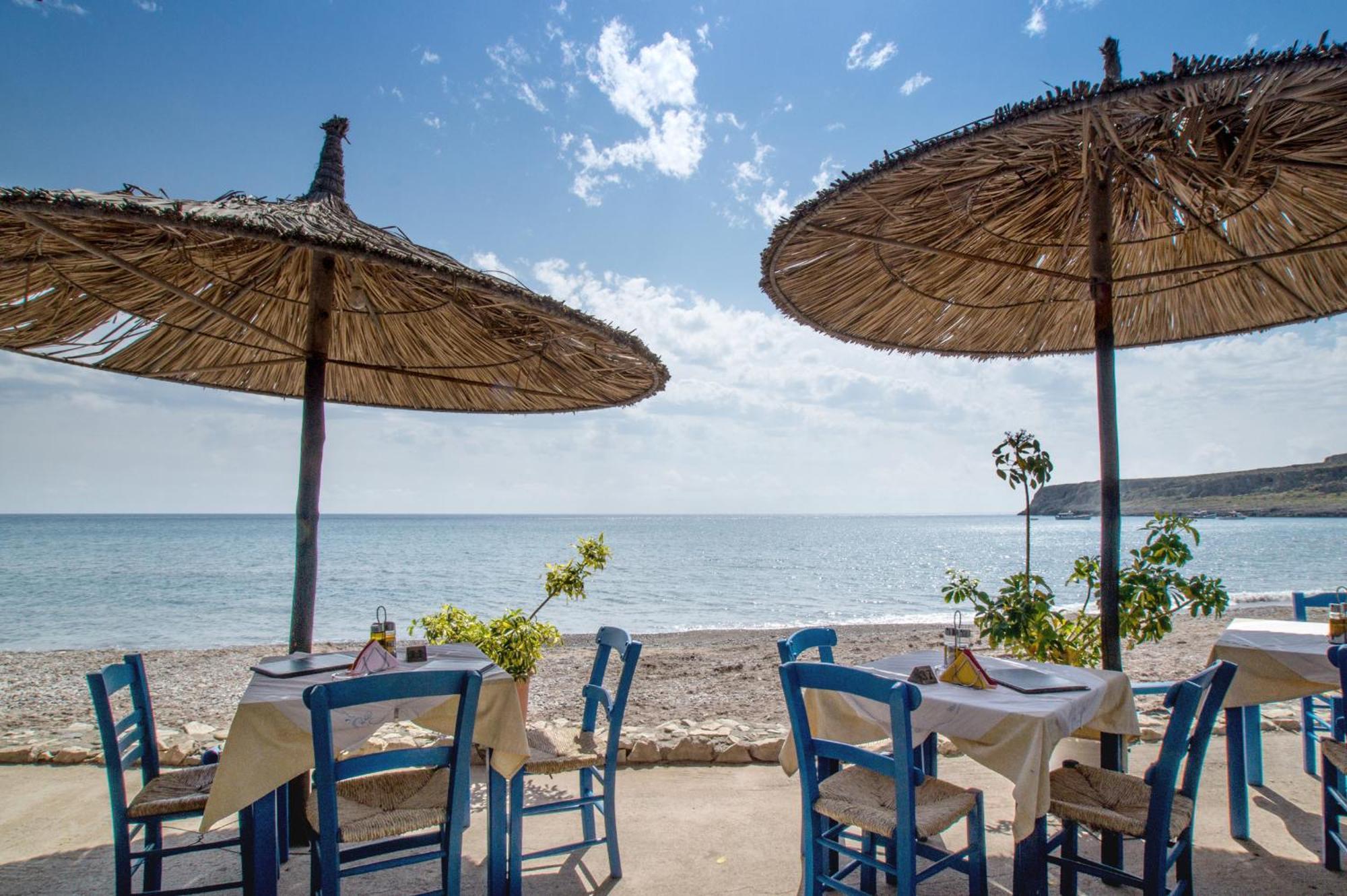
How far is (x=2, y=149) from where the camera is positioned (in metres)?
2.47

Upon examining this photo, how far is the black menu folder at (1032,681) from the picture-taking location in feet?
7.05

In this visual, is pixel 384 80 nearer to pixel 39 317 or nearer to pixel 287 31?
pixel 287 31

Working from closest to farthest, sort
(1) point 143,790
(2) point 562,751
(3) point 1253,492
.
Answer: (1) point 143,790 → (2) point 562,751 → (3) point 1253,492

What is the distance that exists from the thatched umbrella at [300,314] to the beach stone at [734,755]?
195 cm

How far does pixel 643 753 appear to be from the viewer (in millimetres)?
3693

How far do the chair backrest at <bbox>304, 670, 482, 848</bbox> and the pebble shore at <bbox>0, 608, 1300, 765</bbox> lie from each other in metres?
0.81

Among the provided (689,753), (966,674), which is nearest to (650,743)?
(689,753)

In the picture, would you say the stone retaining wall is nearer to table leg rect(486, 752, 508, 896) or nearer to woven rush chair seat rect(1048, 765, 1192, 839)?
table leg rect(486, 752, 508, 896)

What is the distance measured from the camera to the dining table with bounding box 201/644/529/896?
191cm

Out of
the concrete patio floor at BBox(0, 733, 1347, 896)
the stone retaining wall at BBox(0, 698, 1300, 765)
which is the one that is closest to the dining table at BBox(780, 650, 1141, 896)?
the concrete patio floor at BBox(0, 733, 1347, 896)

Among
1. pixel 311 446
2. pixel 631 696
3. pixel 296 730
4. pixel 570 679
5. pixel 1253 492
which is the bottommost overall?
pixel 570 679

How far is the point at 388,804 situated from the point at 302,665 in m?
0.66

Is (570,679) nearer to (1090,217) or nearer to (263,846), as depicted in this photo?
(263,846)

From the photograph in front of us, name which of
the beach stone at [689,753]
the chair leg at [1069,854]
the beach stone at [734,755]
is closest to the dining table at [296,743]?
the beach stone at [689,753]
